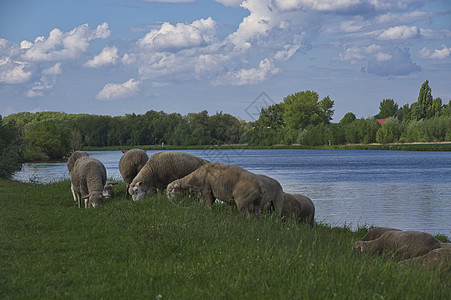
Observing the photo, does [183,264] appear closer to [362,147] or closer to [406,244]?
[406,244]

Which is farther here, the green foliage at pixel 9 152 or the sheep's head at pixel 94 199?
the green foliage at pixel 9 152

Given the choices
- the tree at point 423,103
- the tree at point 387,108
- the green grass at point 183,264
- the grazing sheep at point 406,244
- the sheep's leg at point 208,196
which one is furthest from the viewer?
the tree at point 387,108

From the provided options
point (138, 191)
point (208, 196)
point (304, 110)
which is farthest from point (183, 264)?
point (304, 110)

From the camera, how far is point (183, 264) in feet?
23.6

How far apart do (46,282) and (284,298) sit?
3268mm

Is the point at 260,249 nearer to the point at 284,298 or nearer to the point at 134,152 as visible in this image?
the point at 284,298

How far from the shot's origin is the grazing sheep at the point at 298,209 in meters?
14.5

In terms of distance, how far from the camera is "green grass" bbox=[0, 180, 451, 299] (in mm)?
5703

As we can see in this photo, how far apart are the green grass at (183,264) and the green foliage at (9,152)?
33016mm

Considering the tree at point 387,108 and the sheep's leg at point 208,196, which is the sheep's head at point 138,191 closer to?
the sheep's leg at point 208,196

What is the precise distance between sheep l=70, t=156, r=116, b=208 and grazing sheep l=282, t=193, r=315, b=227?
5963mm

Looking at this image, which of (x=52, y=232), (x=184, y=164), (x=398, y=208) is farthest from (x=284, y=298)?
(x=398, y=208)

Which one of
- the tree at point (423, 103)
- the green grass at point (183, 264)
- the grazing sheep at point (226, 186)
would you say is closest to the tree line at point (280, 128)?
the tree at point (423, 103)

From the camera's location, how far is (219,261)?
712 centimetres
